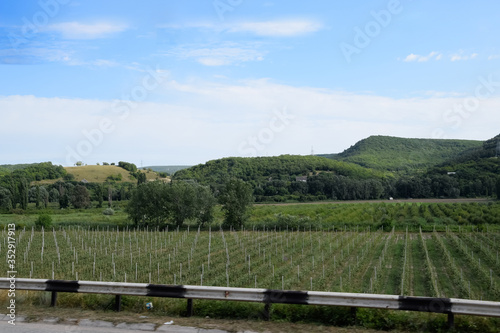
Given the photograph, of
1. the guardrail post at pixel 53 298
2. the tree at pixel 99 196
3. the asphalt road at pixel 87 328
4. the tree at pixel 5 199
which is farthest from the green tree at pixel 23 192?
the asphalt road at pixel 87 328

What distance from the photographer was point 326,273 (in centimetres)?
2158

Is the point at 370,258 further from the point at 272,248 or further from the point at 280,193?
the point at 280,193

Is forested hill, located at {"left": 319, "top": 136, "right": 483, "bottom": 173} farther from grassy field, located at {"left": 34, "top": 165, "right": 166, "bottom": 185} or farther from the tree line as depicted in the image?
the tree line

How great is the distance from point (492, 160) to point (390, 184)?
26.1 meters

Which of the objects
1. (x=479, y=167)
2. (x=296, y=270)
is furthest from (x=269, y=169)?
(x=296, y=270)

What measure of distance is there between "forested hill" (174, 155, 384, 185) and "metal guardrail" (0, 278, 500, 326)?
105 metres

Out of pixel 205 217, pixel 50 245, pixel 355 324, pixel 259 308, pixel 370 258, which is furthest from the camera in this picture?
pixel 205 217

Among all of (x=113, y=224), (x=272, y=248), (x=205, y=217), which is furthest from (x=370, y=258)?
(x=113, y=224)

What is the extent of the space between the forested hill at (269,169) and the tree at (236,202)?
5952cm

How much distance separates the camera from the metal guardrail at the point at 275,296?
22.1 ft

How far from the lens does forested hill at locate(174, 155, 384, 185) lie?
407 ft

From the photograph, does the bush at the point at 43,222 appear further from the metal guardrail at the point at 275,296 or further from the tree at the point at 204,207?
the metal guardrail at the point at 275,296

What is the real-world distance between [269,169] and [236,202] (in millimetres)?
79806

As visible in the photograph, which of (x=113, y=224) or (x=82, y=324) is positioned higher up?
(x=82, y=324)
